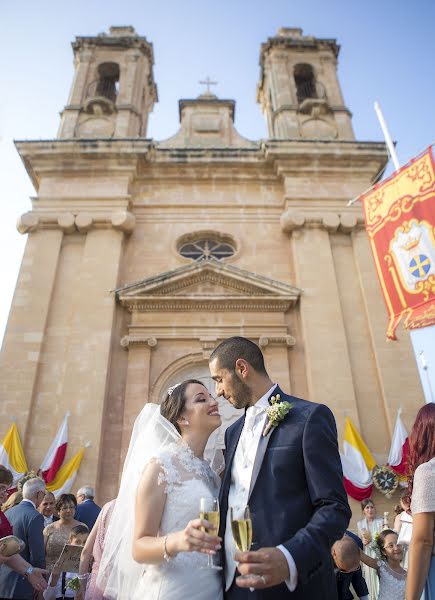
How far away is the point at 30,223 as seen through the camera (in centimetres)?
1323

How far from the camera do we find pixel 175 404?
3.04m

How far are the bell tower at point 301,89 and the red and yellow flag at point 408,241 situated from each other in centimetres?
706

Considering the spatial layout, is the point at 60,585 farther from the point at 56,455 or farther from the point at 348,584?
the point at 56,455

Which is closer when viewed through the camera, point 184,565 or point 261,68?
point 184,565

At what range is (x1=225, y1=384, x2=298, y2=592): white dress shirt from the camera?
2.38 m

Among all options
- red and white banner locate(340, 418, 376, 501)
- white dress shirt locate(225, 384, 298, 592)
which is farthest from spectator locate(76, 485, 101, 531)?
red and white banner locate(340, 418, 376, 501)

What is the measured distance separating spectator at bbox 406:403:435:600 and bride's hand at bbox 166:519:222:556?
1201mm

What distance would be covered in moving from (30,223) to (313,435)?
12602mm

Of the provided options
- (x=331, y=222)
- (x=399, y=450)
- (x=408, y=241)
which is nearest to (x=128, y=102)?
(x=331, y=222)

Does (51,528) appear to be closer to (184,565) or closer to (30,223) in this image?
(184,565)

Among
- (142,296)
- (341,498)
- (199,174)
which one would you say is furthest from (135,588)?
(199,174)

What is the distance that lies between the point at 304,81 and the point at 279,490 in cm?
2027

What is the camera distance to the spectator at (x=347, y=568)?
14.4ft

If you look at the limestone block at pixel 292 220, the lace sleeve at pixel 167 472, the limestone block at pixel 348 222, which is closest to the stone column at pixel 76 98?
the limestone block at pixel 292 220
